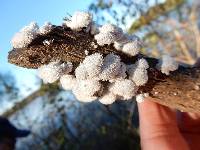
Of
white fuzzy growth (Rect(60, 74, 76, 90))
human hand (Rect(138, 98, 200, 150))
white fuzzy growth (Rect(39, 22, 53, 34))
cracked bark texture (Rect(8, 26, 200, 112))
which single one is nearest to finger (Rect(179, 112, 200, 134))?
human hand (Rect(138, 98, 200, 150))

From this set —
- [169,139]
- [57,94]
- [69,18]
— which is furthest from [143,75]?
[57,94]

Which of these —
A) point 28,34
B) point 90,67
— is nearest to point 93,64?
point 90,67

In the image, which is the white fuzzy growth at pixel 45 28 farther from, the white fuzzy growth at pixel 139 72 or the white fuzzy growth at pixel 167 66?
the white fuzzy growth at pixel 167 66

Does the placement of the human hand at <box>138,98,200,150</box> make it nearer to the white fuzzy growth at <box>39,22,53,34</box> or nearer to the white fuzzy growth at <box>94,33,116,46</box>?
the white fuzzy growth at <box>94,33,116,46</box>

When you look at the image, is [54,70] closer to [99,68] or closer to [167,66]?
[99,68]

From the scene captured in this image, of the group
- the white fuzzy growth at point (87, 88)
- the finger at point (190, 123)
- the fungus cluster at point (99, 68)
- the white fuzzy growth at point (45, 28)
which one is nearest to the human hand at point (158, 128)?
the finger at point (190, 123)

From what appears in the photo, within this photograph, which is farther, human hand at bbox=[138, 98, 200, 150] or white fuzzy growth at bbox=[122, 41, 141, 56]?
human hand at bbox=[138, 98, 200, 150]
